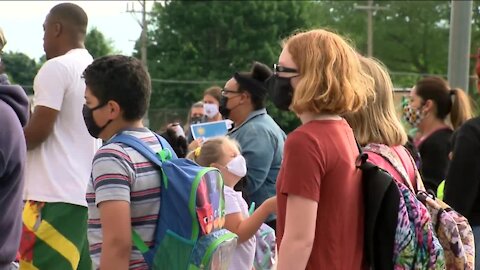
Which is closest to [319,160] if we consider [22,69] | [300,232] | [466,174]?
[300,232]

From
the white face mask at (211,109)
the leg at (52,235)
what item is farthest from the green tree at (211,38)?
the leg at (52,235)

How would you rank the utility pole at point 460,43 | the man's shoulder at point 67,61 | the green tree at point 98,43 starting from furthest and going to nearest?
the green tree at point 98,43 → the utility pole at point 460,43 → the man's shoulder at point 67,61

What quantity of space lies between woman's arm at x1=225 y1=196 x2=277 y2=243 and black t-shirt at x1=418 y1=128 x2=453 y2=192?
2.55 metres

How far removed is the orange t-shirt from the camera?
288 centimetres

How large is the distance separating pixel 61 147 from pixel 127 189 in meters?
1.64

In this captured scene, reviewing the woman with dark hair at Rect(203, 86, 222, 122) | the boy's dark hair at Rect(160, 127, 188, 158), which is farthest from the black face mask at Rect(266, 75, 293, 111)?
the woman with dark hair at Rect(203, 86, 222, 122)

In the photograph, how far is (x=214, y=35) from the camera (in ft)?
165

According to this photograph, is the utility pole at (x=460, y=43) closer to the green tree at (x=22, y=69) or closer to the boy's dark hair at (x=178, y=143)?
the boy's dark hair at (x=178, y=143)

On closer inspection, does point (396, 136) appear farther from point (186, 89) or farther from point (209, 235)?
point (186, 89)

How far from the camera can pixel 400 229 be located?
3016mm

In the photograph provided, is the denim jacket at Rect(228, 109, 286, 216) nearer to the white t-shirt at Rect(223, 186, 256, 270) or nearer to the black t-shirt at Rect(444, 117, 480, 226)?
the white t-shirt at Rect(223, 186, 256, 270)

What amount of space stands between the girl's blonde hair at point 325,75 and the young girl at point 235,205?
47.5 inches

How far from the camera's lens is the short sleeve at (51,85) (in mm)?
4594

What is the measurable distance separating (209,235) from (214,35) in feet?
156
